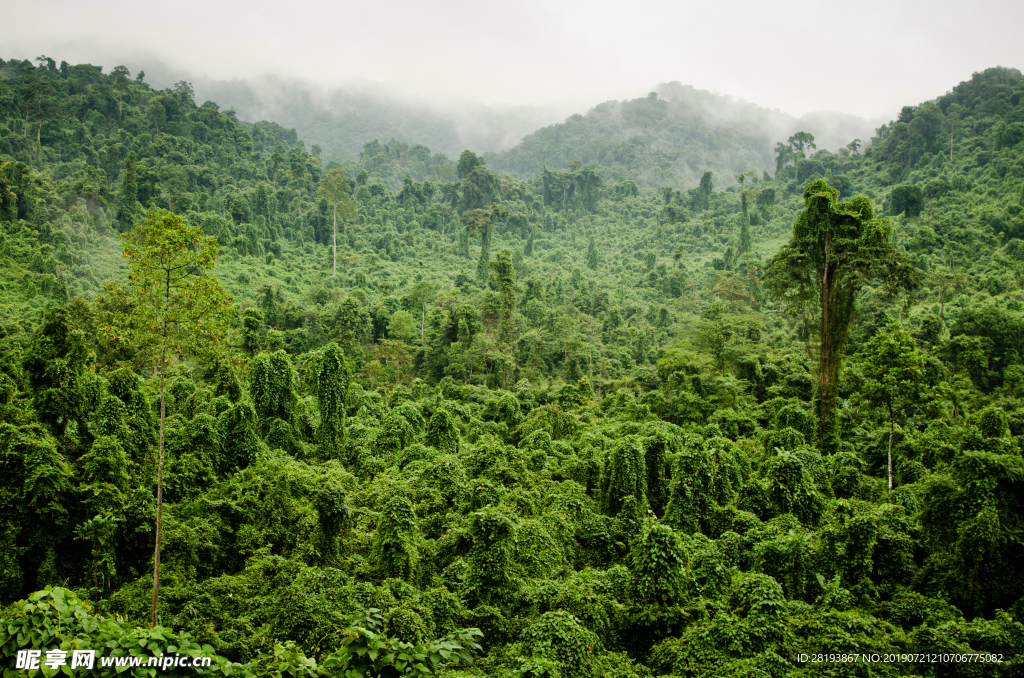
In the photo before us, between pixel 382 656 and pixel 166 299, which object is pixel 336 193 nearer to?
pixel 166 299

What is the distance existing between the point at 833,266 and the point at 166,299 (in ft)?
57.0

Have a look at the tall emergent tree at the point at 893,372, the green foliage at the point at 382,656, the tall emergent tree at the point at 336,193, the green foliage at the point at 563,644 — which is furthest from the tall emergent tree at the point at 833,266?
the tall emergent tree at the point at 336,193

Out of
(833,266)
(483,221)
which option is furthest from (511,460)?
(483,221)

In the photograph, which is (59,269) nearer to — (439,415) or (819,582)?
(439,415)

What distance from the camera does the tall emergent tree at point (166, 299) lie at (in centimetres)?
728

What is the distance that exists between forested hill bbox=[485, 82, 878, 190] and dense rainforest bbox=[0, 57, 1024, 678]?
6558cm

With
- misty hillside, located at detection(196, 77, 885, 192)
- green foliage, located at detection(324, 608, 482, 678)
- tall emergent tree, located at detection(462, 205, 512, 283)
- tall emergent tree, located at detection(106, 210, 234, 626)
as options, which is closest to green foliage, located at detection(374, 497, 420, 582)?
tall emergent tree, located at detection(106, 210, 234, 626)

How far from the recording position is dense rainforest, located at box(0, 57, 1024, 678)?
6629 mm

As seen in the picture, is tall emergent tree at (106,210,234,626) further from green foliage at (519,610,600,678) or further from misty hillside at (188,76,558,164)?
misty hillside at (188,76,558,164)

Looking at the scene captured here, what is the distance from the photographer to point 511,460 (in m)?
14.0

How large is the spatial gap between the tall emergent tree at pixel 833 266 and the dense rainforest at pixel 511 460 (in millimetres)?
90

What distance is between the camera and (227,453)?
12.6 m

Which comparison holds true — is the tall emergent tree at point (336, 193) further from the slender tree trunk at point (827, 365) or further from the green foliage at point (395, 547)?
the green foliage at point (395, 547)

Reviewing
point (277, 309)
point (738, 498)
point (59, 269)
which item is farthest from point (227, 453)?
point (59, 269)
